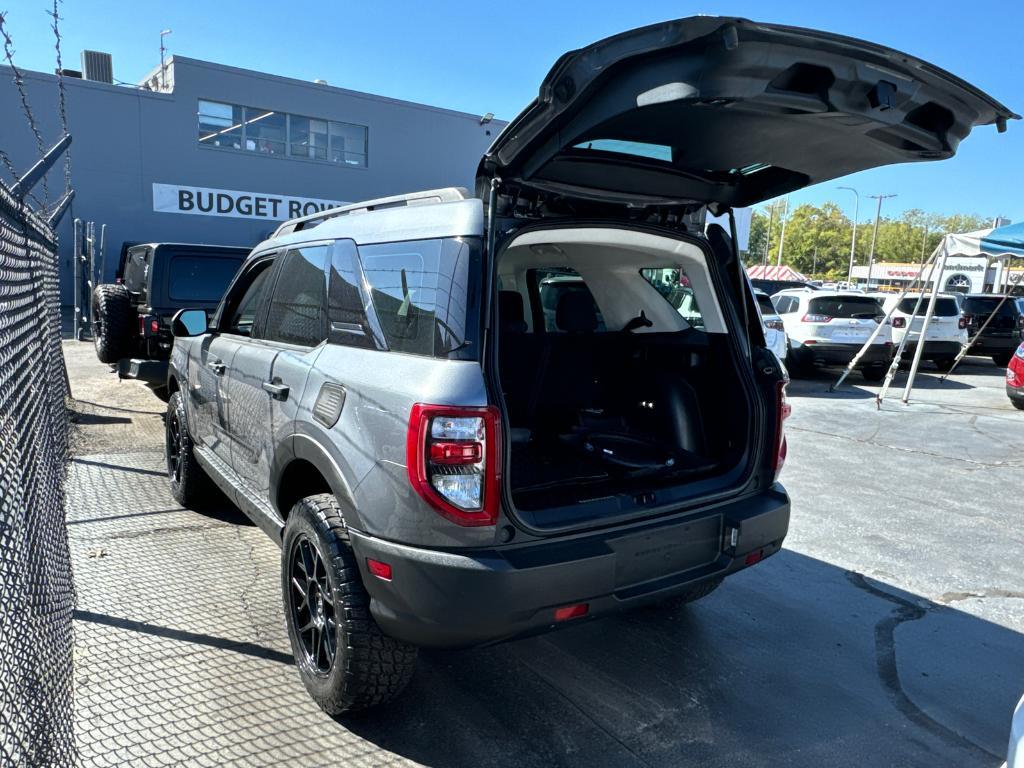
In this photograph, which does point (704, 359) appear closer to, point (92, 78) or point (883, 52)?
point (883, 52)

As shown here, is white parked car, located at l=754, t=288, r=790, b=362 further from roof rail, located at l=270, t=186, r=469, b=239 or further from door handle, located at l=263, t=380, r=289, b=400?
door handle, located at l=263, t=380, r=289, b=400

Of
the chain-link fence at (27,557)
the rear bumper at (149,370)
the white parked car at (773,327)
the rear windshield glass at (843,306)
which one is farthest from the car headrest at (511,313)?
the rear windshield glass at (843,306)

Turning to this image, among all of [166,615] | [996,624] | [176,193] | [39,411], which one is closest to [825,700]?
[996,624]

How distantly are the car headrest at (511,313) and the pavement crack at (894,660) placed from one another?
7.67 ft

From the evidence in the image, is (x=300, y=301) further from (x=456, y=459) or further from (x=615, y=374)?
(x=615, y=374)

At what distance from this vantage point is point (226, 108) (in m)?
22.0

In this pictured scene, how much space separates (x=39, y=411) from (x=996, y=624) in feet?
16.7

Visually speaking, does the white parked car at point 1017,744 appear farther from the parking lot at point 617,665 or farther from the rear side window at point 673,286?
the rear side window at point 673,286

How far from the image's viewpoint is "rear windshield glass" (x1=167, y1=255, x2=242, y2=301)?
777 centimetres

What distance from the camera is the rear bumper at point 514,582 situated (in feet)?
7.84

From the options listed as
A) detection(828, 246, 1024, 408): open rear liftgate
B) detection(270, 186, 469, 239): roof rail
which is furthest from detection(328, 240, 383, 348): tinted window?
detection(828, 246, 1024, 408): open rear liftgate

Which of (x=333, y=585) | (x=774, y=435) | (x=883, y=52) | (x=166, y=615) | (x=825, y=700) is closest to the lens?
(x=883, y=52)

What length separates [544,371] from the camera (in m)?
3.95

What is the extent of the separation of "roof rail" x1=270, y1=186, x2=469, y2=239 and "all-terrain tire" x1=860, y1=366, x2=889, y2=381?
11874 mm
